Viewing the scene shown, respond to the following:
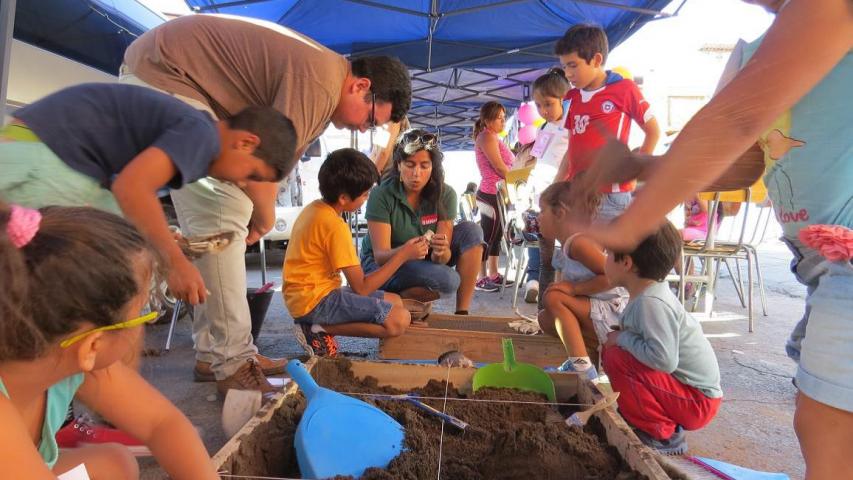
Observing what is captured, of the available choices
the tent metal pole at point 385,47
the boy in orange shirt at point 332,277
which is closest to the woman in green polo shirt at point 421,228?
the boy in orange shirt at point 332,277

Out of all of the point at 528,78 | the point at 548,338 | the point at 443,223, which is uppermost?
the point at 528,78

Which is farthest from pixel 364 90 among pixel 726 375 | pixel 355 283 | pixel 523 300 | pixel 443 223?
pixel 523 300

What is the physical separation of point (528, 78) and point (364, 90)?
520 cm

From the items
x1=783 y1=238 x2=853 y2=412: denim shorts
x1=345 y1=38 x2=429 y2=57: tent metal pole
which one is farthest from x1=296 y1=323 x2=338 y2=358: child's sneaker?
x1=345 y1=38 x2=429 y2=57: tent metal pole

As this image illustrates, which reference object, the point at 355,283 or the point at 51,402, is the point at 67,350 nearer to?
the point at 51,402

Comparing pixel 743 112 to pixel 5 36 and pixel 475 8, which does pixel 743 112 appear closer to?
pixel 5 36

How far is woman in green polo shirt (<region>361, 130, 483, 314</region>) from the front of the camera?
2.61m

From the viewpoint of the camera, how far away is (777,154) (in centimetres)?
89

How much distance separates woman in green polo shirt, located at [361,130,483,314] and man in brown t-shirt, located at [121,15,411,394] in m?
0.70

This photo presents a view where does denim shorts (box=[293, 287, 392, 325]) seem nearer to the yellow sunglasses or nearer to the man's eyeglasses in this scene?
the man's eyeglasses

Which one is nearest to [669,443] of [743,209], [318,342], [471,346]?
[471,346]

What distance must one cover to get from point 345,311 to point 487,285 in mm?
2548

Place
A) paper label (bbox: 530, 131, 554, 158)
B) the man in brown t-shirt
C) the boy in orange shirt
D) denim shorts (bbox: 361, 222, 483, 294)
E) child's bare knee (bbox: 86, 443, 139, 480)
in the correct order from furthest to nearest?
paper label (bbox: 530, 131, 554, 158)
denim shorts (bbox: 361, 222, 483, 294)
the boy in orange shirt
the man in brown t-shirt
child's bare knee (bbox: 86, 443, 139, 480)

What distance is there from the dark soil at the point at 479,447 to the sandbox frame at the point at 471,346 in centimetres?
70
